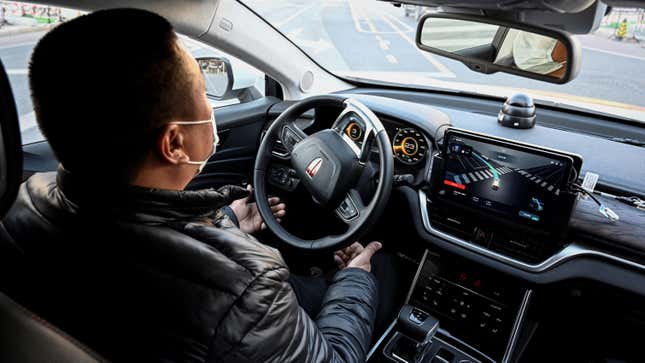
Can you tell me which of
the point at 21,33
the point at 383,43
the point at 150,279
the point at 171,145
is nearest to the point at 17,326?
the point at 150,279

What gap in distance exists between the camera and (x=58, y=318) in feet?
3.99

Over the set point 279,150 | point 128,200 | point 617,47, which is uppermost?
point 617,47

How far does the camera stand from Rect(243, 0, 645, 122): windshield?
9.97 ft

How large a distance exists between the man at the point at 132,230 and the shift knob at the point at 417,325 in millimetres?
1309

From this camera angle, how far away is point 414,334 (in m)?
2.48

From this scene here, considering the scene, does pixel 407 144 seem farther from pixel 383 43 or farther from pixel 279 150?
pixel 383 43

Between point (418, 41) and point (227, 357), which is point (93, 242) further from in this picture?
point (418, 41)

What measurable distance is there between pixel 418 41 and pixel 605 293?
148 cm

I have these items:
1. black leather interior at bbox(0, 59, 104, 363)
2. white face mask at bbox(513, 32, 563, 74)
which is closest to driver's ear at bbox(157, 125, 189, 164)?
black leather interior at bbox(0, 59, 104, 363)

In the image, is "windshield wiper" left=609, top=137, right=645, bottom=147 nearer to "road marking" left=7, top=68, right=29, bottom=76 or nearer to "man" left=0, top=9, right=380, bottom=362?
"man" left=0, top=9, right=380, bottom=362

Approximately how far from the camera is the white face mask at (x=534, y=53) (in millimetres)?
2004

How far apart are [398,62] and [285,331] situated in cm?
728

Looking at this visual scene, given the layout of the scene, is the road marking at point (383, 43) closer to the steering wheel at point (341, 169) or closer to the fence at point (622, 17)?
the fence at point (622, 17)

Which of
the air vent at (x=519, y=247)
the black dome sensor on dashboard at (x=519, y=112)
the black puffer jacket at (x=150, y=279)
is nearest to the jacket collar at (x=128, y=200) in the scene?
the black puffer jacket at (x=150, y=279)
